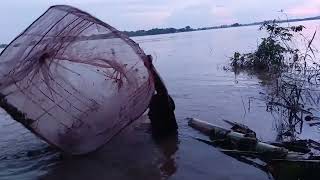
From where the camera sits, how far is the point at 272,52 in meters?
17.1

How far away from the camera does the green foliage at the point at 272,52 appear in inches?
590

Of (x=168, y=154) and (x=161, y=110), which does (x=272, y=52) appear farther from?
(x=168, y=154)

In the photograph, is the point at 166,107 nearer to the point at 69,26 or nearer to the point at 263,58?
the point at 69,26

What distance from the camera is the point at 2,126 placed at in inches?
399

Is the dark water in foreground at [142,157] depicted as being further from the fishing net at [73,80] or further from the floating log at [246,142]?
the fishing net at [73,80]

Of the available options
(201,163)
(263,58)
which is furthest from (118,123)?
(263,58)

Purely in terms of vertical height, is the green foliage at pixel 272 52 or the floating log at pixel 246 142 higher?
the green foliage at pixel 272 52

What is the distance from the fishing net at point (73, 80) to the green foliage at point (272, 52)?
338 inches

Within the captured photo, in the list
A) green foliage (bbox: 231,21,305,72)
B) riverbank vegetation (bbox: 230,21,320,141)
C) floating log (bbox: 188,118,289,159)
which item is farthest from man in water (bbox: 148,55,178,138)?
green foliage (bbox: 231,21,305,72)

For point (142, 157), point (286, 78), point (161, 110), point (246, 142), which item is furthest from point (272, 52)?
point (142, 157)

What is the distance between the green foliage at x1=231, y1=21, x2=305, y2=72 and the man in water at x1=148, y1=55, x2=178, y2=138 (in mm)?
7504

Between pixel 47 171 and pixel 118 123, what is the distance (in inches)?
50.8

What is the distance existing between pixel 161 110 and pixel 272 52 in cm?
1039

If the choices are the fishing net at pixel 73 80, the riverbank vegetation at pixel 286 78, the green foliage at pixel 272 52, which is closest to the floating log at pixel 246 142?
the riverbank vegetation at pixel 286 78
